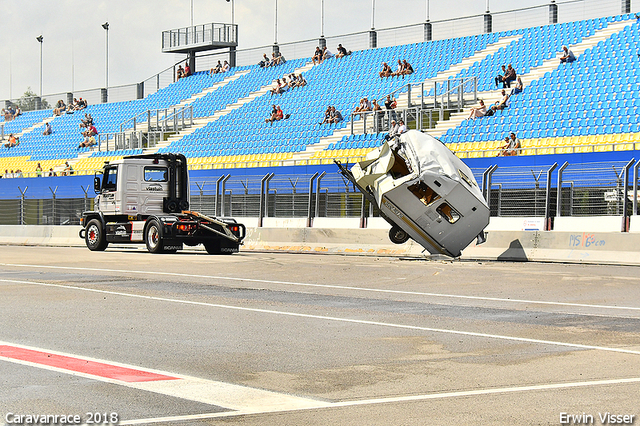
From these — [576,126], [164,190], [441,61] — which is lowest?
[164,190]

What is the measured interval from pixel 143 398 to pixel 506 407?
2.56 m

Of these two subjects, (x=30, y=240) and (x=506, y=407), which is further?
(x=30, y=240)

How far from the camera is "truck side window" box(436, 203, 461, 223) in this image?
18828 millimetres

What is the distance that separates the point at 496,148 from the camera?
29.2 m

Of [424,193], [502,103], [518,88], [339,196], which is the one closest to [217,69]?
[518,88]

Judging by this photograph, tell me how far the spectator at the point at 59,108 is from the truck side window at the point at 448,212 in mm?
47192

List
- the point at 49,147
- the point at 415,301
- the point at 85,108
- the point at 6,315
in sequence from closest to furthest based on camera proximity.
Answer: the point at 6,315
the point at 415,301
the point at 49,147
the point at 85,108

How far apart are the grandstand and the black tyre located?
6909mm

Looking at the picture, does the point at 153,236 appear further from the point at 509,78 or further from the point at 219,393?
the point at 219,393

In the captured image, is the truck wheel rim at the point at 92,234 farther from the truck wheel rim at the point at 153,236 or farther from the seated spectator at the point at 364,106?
the seated spectator at the point at 364,106

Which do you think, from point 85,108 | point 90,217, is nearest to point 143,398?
point 90,217

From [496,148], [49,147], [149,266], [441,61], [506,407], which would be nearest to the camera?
[506,407]

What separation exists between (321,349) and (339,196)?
1816 centimetres

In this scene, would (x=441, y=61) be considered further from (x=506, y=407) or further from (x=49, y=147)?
(x=506, y=407)
